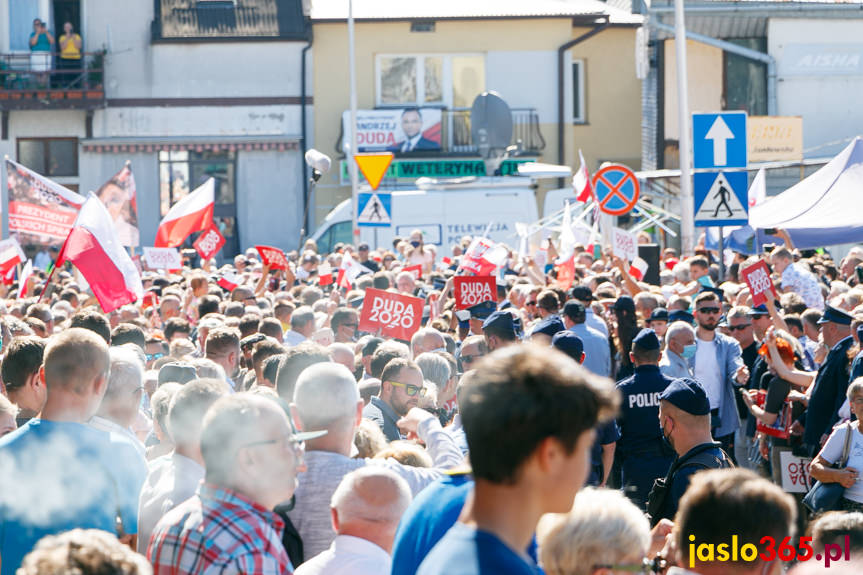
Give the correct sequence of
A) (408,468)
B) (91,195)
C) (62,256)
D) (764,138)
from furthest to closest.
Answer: (764,138) < (91,195) < (62,256) < (408,468)

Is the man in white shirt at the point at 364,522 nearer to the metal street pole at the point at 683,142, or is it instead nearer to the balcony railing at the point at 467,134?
the metal street pole at the point at 683,142

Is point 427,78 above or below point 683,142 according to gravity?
above

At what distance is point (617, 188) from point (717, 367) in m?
6.05

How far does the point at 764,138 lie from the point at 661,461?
66.6ft

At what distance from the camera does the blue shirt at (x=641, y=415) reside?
24.2ft

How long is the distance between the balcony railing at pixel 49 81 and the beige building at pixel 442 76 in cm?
541

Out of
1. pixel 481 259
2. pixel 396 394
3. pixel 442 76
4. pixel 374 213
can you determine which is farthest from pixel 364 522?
pixel 442 76

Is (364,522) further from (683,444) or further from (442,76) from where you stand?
(442,76)

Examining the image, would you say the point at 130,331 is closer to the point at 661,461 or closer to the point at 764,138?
the point at 661,461

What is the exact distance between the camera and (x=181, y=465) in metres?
4.62

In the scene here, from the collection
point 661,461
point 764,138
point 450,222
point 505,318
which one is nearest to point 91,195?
point 505,318

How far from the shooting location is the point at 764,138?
86.3 ft

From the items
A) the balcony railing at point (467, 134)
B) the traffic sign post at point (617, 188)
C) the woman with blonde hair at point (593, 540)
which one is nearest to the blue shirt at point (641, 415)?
the woman with blonde hair at point (593, 540)

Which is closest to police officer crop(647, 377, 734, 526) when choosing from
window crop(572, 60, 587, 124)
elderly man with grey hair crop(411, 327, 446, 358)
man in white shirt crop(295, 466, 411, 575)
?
man in white shirt crop(295, 466, 411, 575)
